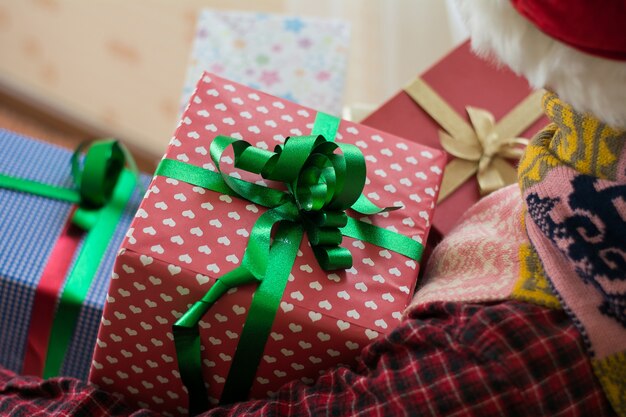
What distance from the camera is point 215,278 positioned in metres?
0.70

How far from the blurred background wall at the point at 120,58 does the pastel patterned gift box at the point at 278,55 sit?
22 cm

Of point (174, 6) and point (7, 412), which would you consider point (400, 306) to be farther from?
point (174, 6)

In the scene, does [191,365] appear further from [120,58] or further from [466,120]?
[120,58]

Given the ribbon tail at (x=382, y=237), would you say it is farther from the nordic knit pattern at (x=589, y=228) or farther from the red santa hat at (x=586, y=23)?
the red santa hat at (x=586, y=23)

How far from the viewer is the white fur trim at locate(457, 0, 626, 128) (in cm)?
52

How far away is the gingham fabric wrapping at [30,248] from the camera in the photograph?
90 centimetres

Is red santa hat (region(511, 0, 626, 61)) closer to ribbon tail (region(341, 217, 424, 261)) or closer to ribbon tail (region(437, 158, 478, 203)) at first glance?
ribbon tail (region(341, 217, 424, 261))

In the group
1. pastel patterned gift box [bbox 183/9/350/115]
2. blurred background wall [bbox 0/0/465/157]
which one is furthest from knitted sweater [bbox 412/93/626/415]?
blurred background wall [bbox 0/0/465/157]

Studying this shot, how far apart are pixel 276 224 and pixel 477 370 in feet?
0.84

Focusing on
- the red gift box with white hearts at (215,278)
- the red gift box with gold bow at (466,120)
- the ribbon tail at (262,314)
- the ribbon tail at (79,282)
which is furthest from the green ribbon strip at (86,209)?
the red gift box with gold bow at (466,120)

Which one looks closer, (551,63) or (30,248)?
(551,63)

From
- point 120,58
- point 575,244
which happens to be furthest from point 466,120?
point 120,58

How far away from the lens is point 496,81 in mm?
1062

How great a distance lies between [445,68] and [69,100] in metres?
Answer: 0.83
